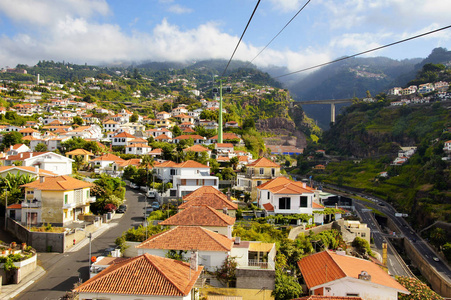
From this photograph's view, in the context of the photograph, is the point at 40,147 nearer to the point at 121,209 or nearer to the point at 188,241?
the point at 121,209

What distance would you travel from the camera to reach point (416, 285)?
18.0 metres

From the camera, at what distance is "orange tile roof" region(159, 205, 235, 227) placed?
17941mm

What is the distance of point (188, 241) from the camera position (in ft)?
48.7

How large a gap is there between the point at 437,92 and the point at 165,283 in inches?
3958

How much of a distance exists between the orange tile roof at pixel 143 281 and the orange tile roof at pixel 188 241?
2.93 meters

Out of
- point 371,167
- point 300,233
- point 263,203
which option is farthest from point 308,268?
point 371,167

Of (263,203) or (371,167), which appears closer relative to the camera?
(263,203)

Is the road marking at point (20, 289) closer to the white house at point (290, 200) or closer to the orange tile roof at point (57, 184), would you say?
the orange tile roof at point (57, 184)

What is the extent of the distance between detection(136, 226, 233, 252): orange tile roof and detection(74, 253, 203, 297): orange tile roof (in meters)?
2.93

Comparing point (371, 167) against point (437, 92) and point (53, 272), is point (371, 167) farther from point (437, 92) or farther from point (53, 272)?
point (53, 272)

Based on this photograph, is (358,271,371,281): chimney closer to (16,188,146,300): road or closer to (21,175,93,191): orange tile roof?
(16,188,146,300): road

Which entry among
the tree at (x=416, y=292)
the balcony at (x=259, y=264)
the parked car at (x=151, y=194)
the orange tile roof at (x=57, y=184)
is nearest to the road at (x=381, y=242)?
the tree at (x=416, y=292)

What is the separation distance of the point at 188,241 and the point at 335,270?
22.1 feet

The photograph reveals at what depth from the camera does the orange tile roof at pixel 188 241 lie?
1444 cm
